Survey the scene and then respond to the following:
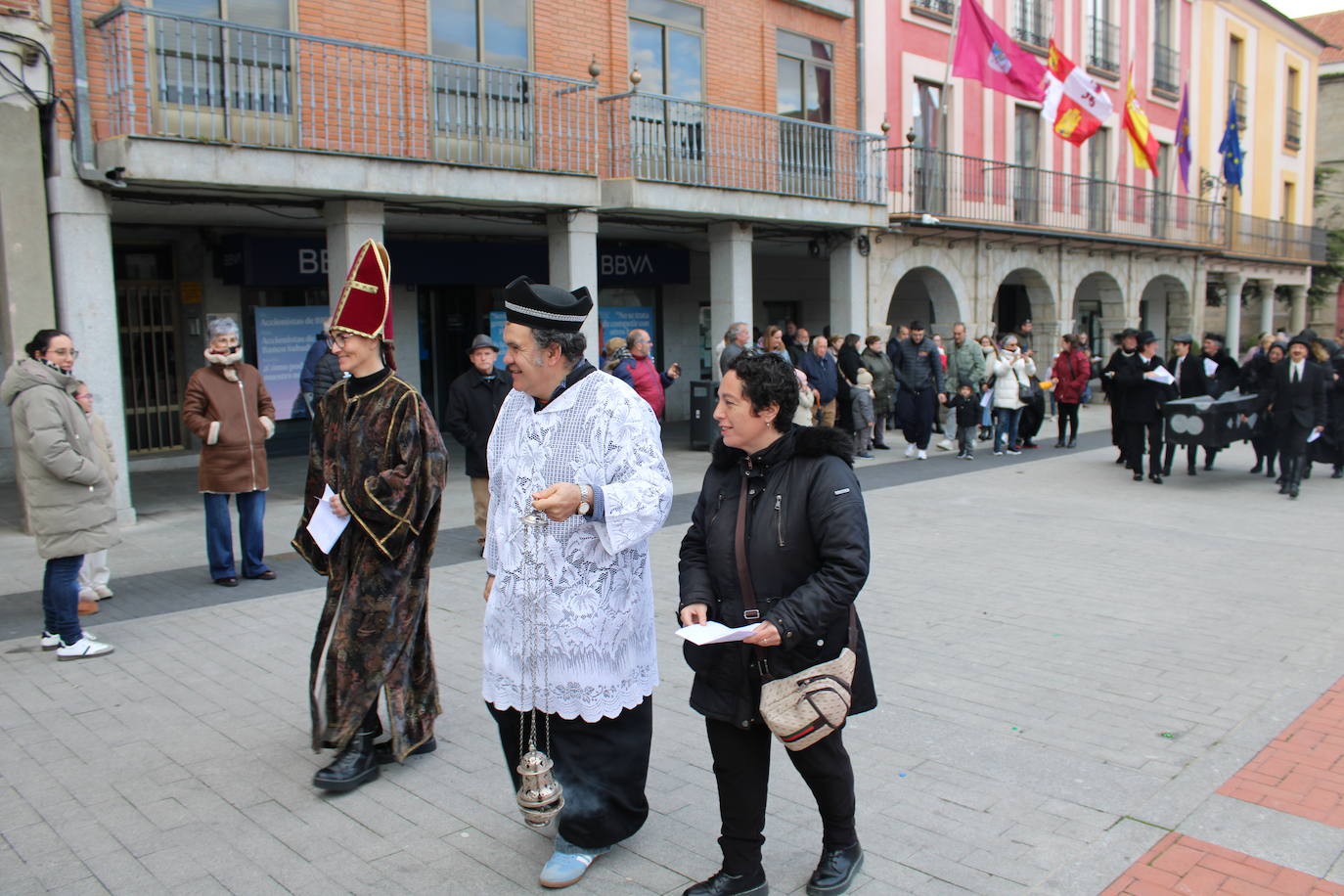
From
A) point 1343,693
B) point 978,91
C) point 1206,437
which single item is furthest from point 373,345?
point 978,91

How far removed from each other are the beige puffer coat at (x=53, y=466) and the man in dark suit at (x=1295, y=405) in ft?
35.7

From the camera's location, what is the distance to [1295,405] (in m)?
11.3

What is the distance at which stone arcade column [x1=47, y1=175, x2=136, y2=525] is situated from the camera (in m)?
9.66

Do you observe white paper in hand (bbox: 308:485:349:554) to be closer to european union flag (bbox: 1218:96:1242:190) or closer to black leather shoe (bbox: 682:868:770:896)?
black leather shoe (bbox: 682:868:770:896)

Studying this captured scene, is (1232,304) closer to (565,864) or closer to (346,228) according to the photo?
(346,228)

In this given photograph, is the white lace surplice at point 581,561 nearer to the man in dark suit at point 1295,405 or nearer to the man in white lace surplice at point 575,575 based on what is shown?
the man in white lace surplice at point 575,575

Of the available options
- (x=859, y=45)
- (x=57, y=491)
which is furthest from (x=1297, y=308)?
(x=57, y=491)

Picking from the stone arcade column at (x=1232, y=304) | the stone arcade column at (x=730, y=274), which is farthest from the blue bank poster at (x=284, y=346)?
the stone arcade column at (x=1232, y=304)

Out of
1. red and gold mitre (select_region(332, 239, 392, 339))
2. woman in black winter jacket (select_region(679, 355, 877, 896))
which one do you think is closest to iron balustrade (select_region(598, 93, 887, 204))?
red and gold mitre (select_region(332, 239, 392, 339))

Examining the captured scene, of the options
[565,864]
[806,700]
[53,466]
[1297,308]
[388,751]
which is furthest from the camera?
[1297,308]

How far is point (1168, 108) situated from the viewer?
27.8 metres

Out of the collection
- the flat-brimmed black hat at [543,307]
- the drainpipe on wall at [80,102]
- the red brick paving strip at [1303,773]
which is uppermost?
the drainpipe on wall at [80,102]

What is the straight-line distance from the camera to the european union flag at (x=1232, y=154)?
89.9 ft

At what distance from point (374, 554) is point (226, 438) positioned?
3.82m
